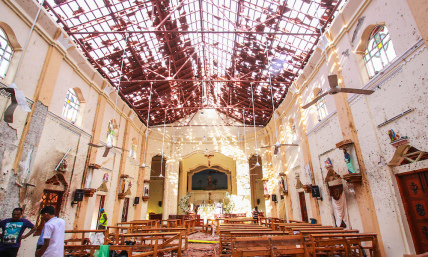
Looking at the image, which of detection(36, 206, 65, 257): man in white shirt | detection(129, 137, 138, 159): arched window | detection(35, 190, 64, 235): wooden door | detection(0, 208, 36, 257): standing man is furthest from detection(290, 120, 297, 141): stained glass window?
detection(0, 208, 36, 257): standing man

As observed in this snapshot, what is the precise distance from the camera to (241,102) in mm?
16984

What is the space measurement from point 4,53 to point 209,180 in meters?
18.8

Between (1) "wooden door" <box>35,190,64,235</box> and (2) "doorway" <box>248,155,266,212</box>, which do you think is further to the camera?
(2) "doorway" <box>248,155,266,212</box>

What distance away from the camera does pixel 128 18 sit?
936 cm

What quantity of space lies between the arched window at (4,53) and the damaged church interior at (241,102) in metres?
0.04

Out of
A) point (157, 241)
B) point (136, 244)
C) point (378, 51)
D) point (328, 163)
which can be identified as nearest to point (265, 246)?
point (157, 241)

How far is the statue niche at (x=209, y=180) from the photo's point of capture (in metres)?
23.0

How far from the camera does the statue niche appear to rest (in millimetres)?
22969

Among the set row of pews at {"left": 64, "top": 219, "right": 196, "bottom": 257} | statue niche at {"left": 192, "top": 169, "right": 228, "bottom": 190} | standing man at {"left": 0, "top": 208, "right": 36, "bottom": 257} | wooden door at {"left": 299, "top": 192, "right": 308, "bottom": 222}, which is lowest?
row of pews at {"left": 64, "top": 219, "right": 196, "bottom": 257}

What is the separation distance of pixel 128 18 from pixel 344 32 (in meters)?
Answer: 8.30

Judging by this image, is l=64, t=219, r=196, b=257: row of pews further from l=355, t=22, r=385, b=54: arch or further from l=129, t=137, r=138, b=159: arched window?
l=355, t=22, r=385, b=54: arch

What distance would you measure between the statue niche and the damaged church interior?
724 cm

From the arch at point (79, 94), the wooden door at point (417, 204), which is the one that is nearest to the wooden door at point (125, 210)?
the arch at point (79, 94)

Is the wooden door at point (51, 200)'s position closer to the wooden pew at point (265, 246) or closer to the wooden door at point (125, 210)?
the wooden door at point (125, 210)
